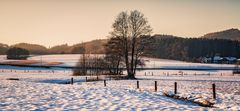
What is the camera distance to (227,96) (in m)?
23.8

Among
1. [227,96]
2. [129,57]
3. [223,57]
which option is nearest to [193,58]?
[223,57]

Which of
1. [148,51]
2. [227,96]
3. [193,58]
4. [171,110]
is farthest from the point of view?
[193,58]

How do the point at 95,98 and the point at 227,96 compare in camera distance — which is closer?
the point at 95,98

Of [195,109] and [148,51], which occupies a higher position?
[148,51]

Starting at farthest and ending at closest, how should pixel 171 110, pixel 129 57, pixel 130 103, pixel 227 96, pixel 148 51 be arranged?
1. pixel 129 57
2. pixel 148 51
3. pixel 227 96
4. pixel 130 103
5. pixel 171 110

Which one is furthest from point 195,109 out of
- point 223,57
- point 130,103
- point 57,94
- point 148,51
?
point 223,57

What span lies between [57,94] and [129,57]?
35.7 metres

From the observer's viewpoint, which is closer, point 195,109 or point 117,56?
point 195,109

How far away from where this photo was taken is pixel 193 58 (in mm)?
190875

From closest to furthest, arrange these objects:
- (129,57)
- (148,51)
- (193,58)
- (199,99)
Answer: (199,99) → (148,51) → (129,57) → (193,58)

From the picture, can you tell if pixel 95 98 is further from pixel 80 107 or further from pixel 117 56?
pixel 117 56

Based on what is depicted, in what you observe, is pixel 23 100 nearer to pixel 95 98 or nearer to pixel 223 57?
pixel 95 98

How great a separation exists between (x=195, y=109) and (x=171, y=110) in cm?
142

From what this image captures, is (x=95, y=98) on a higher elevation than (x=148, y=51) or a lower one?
lower
